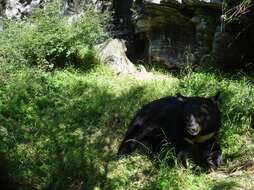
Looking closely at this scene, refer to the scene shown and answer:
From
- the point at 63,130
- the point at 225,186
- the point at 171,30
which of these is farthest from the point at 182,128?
the point at 171,30

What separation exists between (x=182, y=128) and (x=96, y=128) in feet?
7.29

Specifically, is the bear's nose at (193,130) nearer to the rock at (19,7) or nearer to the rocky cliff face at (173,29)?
the rocky cliff face at (173,29)

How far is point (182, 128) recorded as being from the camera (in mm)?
5809

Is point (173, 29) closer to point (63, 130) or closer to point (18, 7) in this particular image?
point (18, 7)

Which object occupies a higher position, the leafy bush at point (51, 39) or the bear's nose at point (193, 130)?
the leafy bush at point (51, 39)

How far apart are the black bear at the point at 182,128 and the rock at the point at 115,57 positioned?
3892 mm

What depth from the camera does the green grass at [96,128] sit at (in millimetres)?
6020

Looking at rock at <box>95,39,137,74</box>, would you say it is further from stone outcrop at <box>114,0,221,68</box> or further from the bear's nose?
the bear's nose

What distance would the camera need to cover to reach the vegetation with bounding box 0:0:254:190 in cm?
610

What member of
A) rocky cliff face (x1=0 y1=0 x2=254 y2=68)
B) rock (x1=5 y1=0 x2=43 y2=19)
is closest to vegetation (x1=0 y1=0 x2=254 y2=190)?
rocky cliff face (x1=0 y1=0 x2=254 y2=68)

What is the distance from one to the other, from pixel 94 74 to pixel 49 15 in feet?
5.32

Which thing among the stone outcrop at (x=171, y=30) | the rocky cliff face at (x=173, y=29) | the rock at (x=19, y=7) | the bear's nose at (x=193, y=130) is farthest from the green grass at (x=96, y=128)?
the rock at (x=19, y=7)

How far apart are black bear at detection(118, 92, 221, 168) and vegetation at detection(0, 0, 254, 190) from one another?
16 centimetres

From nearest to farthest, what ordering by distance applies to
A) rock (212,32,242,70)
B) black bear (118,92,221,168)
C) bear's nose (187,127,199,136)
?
bear's nose (187,127,199,136) → black bear (118,92,221,168) → rock (212,32,242,70)
